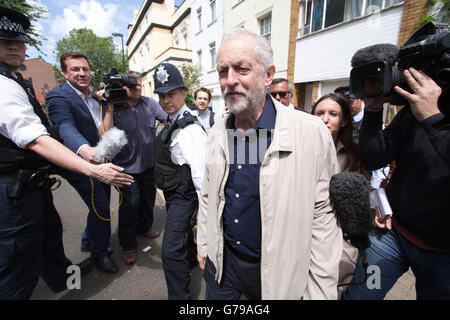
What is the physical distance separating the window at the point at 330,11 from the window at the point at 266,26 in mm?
2168

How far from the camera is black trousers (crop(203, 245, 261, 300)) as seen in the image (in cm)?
137

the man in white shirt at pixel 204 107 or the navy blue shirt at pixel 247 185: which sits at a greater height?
the man in white shirt at pixel 204 107

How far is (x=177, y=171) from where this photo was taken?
6.64 feet

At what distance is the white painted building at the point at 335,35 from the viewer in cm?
587

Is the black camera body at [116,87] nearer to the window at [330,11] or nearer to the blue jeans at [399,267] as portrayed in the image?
the blue jeans at [399,267]

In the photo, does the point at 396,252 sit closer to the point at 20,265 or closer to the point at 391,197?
the point at 391,197

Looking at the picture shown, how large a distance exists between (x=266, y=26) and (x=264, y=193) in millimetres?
11621

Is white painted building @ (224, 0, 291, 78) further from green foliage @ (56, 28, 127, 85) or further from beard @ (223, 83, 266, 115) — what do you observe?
green foliage @ (56, 28, 127, 85)

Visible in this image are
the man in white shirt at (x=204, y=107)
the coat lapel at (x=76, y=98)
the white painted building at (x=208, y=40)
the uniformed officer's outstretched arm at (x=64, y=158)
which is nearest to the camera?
the uniformed officer's outstretched arm at (x=64, y=158)

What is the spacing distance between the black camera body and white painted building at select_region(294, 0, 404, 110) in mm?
6981

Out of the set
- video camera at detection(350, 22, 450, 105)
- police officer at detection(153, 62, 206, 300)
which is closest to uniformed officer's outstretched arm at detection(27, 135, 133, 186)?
police officer at detection(153, 62, 206, 300)

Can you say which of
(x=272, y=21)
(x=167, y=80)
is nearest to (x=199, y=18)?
(x=272, y=21)

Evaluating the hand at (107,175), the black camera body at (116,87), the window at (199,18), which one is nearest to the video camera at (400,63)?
the hand at (107,175)
